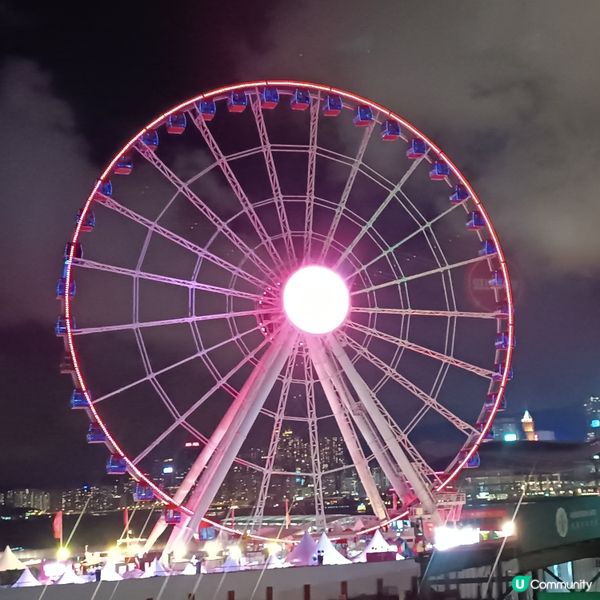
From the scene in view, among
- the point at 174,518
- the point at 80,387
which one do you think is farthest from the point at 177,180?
the point at 174,518

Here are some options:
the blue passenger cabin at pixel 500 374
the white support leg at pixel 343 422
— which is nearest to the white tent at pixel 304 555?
the white support leg at pixel 343 422

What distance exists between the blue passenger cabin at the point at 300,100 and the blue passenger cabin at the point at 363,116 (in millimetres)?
1674

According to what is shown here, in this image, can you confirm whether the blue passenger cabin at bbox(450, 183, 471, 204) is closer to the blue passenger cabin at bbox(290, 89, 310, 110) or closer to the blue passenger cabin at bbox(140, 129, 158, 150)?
the blue passenger cabin at bbox(290, 89, 310, 110)

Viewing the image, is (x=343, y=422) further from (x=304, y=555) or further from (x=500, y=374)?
(x=500, y=374)

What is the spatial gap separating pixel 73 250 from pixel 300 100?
8.78 metres

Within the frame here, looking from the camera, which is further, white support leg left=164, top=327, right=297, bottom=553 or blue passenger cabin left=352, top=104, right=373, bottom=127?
blue passenger cabin left=352, top=104, right=373, bottom=127

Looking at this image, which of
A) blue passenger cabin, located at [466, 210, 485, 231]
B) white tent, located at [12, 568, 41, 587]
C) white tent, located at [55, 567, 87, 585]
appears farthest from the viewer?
blue passenger cabin, located at [466, 210, 485, 231]

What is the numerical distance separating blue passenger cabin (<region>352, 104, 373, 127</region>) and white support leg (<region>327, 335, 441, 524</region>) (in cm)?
710

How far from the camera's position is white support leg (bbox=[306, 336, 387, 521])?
82.1 feet

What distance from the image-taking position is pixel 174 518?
2367cm

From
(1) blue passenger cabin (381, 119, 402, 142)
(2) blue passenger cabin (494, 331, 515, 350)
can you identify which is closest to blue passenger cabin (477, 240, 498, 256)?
(2) blue passenger cabin (494, 331, 515, 350)

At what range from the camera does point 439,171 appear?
25875 mm

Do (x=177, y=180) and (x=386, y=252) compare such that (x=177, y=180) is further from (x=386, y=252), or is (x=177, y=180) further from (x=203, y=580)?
(x=203, y=580)

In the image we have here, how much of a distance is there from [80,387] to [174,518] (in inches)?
198
